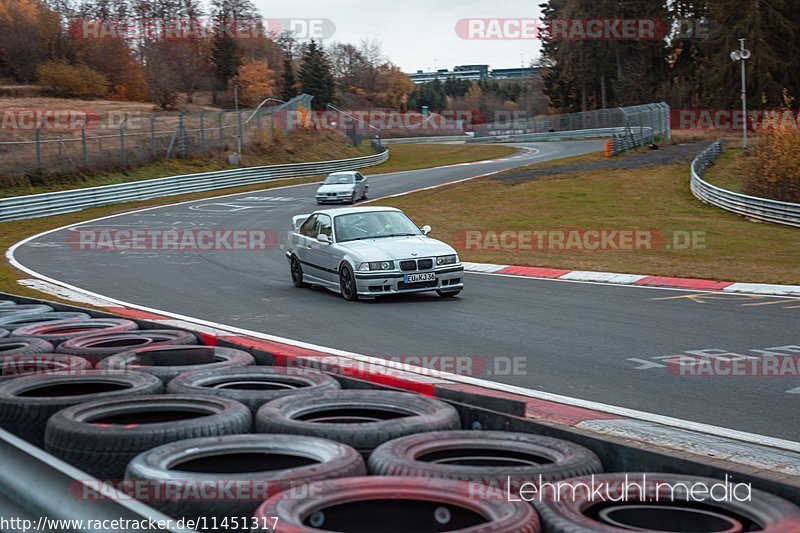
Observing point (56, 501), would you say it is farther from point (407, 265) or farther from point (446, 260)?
point (446, 260)

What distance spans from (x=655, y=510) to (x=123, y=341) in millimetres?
5419

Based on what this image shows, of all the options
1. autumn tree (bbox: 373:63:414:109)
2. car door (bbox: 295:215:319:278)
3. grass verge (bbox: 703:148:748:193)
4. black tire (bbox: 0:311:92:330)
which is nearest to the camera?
black tire (bbox: 0:311:92:330)

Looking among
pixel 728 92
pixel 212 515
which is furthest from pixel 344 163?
pixel 212 515

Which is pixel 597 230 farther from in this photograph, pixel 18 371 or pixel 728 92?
pixel 728 92

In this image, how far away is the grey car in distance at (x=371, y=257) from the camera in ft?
47.6

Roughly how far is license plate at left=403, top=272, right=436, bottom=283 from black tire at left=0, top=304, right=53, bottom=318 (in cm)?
616

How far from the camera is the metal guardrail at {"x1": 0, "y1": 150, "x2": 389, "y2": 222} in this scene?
34.6m

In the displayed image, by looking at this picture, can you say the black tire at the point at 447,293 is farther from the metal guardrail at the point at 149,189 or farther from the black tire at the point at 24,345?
the metal guardrail at the point at 149,189

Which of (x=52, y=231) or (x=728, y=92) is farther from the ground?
(x=728, y=92)

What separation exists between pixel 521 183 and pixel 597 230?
14.3 metres

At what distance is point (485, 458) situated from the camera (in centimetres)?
441

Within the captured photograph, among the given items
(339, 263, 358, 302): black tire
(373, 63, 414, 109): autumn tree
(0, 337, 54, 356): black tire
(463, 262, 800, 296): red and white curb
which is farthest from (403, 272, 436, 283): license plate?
(373, 63, 414, 109): autumn tree

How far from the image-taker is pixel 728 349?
10.2 m

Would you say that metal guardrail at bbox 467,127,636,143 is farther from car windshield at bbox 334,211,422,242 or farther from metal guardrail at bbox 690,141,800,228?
car windshield at bbox 334,211,422,242
